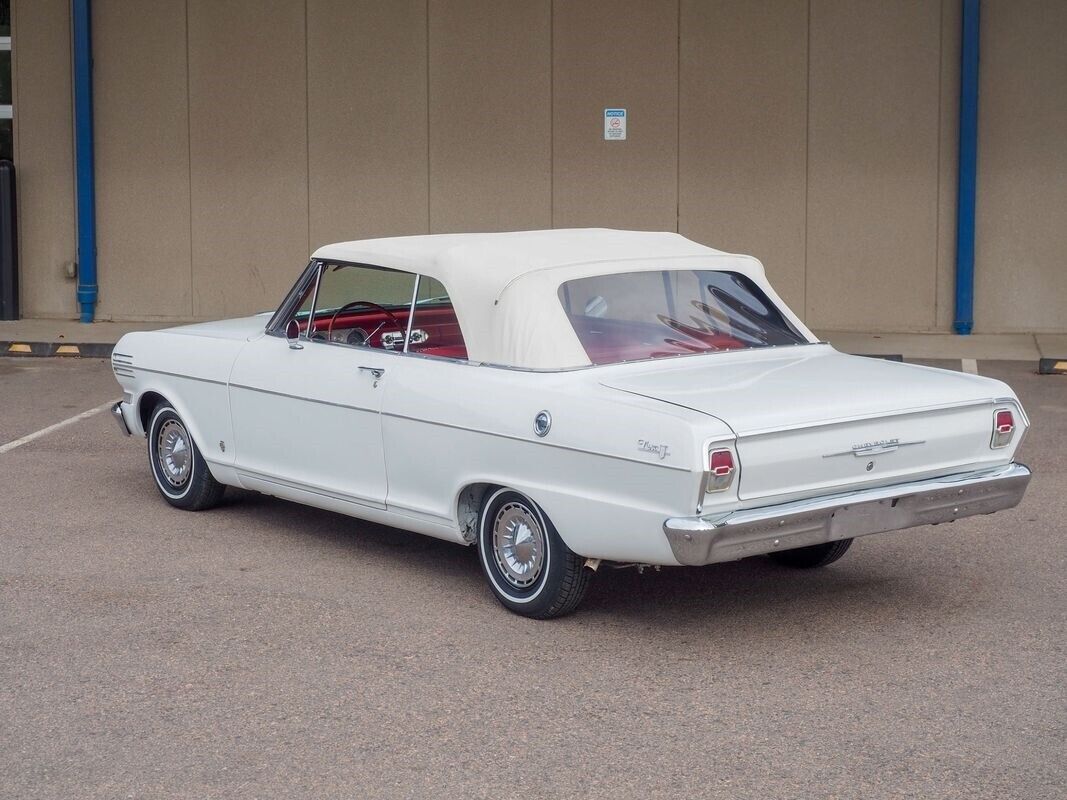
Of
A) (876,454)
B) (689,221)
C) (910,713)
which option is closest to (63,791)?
(910,713)

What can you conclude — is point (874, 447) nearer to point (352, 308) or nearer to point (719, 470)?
point (719, 470)

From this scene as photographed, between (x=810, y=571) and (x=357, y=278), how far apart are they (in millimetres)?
2383

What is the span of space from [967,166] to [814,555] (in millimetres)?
9289

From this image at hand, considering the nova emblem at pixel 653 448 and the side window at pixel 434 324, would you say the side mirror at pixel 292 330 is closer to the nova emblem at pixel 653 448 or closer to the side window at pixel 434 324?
the side window at pixel 434 324

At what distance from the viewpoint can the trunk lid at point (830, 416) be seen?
5.35 meters

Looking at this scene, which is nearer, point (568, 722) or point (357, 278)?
point (568, 722)

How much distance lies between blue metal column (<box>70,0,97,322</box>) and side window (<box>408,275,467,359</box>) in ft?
34.2

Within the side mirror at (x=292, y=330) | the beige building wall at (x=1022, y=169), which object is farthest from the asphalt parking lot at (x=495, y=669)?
the beige building wall at (x=1022, y=169)

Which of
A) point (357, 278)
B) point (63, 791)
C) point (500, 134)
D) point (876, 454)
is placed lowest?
point (63, 791)

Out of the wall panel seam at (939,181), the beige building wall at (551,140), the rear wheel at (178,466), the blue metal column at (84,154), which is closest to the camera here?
the rear wheel at (178,466)

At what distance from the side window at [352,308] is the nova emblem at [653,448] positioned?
5.99 ft

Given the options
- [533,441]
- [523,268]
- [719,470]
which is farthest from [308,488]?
[719,470]

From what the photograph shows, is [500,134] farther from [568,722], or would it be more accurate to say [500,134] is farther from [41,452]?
[568,722]

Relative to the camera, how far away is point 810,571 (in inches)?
261
